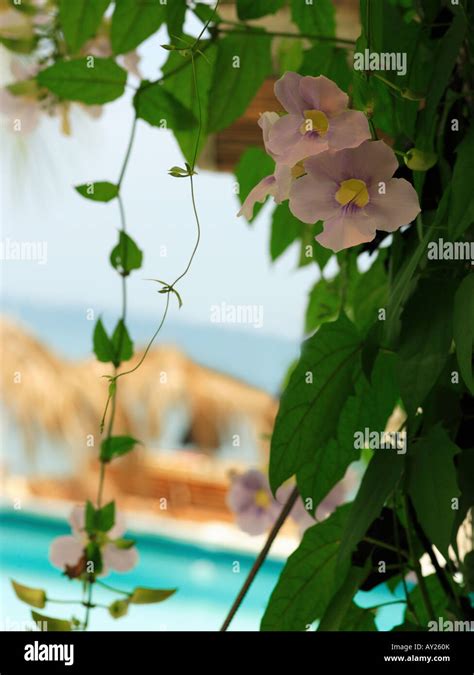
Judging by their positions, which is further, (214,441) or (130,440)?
(214,441)

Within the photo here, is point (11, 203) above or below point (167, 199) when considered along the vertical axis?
below

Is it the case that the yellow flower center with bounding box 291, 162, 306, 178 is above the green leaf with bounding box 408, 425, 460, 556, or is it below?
above

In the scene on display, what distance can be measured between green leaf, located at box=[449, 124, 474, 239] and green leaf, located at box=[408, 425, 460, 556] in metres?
0.09

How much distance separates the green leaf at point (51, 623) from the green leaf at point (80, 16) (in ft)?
0.85

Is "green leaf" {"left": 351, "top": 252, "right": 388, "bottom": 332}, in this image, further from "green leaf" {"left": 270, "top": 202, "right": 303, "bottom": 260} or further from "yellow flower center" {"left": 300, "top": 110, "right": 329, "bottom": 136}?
"yellow flower center" {"left": 300, "top": 110, "right": 329, "bottom": 136}

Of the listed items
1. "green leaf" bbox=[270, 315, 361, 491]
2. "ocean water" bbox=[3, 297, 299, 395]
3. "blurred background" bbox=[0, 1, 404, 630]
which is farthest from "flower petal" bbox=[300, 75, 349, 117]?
"ocean water" bbox=[3, 297, 299, 395]

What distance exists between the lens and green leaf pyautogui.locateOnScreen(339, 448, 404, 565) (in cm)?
34

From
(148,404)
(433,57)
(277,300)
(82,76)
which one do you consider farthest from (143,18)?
(277,300)

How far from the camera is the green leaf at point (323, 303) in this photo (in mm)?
587

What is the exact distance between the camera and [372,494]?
347 millimetres

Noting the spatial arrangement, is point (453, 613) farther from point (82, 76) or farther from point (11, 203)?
point (11, 203)
